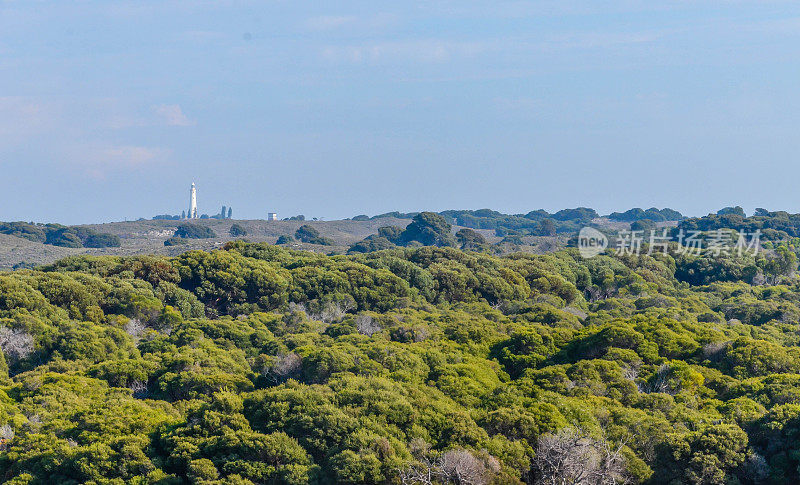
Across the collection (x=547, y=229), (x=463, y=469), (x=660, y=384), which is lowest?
(x=463, y=469)

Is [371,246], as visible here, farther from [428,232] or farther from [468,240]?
[468,240]

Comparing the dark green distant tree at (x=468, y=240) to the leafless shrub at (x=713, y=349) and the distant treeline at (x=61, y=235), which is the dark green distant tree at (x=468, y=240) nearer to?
the distant treeline at (x=61, y=235)

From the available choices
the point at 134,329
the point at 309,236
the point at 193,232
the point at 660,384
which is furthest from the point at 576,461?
the point at 193,232

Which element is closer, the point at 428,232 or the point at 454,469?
the point at 454,469

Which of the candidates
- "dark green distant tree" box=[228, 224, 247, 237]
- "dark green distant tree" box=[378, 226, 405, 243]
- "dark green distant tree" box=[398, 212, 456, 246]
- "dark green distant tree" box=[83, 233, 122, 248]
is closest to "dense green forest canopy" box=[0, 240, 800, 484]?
"dark green distant tree" box=[398, 212, 456, 246]

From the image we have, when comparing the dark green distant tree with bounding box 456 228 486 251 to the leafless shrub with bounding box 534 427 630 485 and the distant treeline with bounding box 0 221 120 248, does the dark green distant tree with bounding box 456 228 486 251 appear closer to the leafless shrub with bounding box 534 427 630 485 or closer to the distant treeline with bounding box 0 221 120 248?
the distant treeline with bounding box 0 221 120 248

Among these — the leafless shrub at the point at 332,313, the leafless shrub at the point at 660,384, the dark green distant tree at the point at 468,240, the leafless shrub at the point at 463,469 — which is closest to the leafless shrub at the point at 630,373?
the leafless shrub at the point at 660,384
